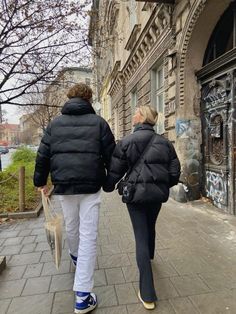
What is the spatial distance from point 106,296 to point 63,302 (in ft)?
1.38

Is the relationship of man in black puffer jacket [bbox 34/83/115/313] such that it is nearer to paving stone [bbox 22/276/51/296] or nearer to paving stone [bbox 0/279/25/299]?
paving stone [bbox 22/276/51/296]

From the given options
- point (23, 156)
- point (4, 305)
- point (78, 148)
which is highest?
point (78, 148)

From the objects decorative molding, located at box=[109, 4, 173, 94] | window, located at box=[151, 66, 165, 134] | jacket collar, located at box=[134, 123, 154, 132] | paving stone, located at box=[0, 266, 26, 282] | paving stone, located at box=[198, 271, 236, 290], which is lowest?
paving stone, located at box=[0, 266, 26, 282]

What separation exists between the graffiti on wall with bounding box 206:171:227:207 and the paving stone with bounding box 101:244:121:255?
270 centimetres

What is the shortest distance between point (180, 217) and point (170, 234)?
106 centimetres

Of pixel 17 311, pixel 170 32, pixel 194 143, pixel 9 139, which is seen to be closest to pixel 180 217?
pixel 194 143

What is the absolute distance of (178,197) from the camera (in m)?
7.24

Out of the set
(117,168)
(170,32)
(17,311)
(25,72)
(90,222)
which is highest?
(170,32)

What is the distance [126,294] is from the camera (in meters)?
3.12

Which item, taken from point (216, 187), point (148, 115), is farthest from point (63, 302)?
point (216, 187)

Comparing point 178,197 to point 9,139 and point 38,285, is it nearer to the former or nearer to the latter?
point 38,285

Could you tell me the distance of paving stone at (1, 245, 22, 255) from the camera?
14.5 feet

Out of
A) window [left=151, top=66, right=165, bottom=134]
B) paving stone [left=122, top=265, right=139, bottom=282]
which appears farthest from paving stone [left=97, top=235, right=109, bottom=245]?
window [left=151, top=66, right=165, bottom=134]

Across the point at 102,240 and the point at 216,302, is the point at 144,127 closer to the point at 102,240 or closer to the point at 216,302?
the point at 216,302
